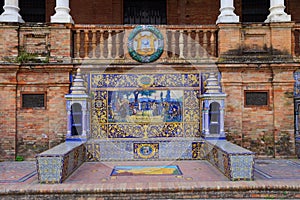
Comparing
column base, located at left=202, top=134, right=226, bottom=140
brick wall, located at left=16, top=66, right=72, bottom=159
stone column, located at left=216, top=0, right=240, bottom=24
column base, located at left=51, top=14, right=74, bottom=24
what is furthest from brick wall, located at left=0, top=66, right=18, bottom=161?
stone column, located at left=216, top=0, right=240, bottom=24

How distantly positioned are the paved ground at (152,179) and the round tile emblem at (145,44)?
3.00 metres

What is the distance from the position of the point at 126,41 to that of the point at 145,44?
58 centimetres

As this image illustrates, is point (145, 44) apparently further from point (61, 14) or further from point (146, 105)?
point (61, 14)

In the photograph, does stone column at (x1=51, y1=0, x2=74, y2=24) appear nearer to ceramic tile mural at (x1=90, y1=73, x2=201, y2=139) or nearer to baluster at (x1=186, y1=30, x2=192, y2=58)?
ceramic tile mural at (x1=90, y1=73, x2=201, y2=139)

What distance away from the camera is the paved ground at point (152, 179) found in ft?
19.1

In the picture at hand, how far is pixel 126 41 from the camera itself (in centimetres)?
901

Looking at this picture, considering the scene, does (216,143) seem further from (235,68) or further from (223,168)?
(235,68)

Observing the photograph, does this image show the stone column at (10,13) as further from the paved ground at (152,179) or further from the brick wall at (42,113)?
the paved ground at (152,179)

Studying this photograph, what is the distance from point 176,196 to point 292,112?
4.94m

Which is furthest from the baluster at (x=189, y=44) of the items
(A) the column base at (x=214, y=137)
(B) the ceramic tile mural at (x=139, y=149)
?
(B) the ceramic tile mural at (x=139, y=149)

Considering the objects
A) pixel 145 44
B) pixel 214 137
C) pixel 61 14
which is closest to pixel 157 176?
pixel 214 137

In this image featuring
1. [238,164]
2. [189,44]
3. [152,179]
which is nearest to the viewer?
[238,164]

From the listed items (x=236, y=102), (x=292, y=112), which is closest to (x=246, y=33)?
(x=236, y=102)

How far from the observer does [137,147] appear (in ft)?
27.7
